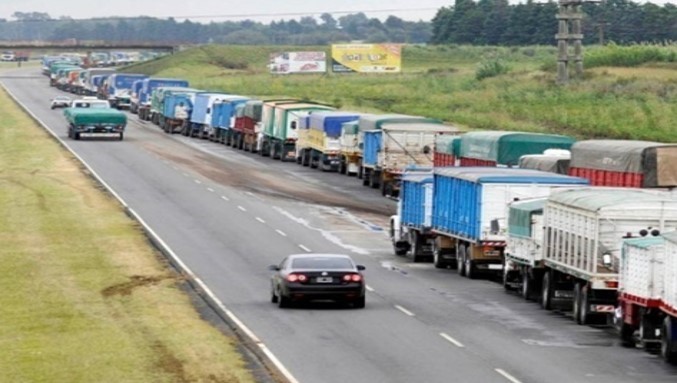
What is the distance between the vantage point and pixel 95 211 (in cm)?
6072

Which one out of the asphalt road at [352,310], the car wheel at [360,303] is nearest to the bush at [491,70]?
the asphalt road at [352,310]

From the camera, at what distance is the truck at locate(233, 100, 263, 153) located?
3900 inches

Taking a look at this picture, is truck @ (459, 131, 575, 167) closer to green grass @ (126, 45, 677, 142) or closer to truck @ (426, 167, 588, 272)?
truck @ (426, 167, 588, 272)

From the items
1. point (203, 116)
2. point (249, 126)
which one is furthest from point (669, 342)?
point (203, 116)

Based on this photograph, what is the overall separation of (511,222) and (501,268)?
3.12m

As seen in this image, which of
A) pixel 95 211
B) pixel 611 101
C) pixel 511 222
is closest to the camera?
pixel 511 222

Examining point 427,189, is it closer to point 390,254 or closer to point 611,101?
point 390,254

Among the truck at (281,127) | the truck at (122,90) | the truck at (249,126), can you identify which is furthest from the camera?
the truck at (122,90)

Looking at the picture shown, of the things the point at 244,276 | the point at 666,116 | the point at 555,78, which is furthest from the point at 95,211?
the point at 555,78

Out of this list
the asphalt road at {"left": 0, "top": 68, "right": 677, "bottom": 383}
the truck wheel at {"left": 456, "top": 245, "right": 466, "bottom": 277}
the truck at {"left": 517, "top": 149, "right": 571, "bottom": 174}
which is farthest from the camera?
the truck at {"left": 517, "top": 149, "right": 571, "bottom": 174}

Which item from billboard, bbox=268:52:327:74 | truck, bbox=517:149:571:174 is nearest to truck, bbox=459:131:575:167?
truck, bbox=517:149:571:174

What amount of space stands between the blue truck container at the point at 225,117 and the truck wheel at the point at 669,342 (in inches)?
2949

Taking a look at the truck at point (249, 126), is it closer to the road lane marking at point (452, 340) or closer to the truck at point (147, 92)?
the truck at point (147, 92)

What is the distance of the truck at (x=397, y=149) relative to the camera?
2847 inches
